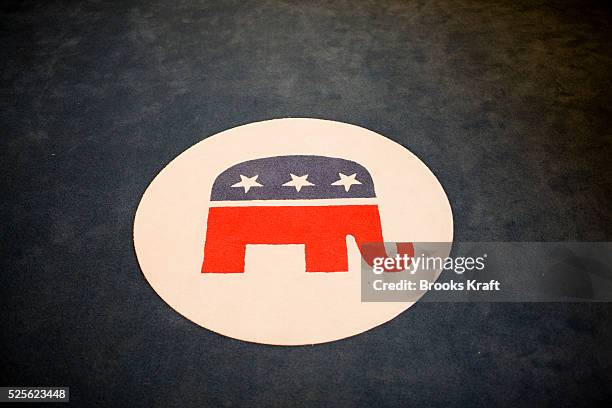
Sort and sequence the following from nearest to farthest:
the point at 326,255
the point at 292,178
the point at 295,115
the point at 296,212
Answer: the point at 326,255 < the point at 296,212 < the point at 292,178 < the point at 295,115

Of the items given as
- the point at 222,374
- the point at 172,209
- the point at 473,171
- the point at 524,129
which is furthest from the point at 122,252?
the point at 524,129

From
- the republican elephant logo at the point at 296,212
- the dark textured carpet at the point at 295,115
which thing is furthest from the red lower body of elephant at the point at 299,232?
the dark textured carpet at the point at 295,115

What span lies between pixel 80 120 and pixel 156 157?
→ 612mm

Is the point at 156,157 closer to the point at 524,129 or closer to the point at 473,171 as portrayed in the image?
the point at 473,171

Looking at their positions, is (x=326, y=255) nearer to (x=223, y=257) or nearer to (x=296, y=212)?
(x=296, y=212)

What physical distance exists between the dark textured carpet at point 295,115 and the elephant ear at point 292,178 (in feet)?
1.21

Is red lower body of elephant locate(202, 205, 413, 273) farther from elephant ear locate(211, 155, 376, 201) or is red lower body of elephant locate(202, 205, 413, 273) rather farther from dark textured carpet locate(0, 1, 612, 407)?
dark textured carpet locate(0, 1, 612, 407)

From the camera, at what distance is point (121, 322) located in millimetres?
2264

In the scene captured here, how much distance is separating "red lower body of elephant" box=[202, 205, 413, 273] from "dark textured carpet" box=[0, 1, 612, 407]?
0.34 meters

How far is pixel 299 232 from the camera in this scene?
253cm

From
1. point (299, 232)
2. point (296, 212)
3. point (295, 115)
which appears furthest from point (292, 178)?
point (295, 115)

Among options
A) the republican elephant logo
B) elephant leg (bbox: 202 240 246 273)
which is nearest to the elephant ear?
the republican elephant logo

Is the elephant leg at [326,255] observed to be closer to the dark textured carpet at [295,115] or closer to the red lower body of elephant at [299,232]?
the red lower body of elephant at [299,232]

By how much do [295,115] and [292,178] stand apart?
530 mm
